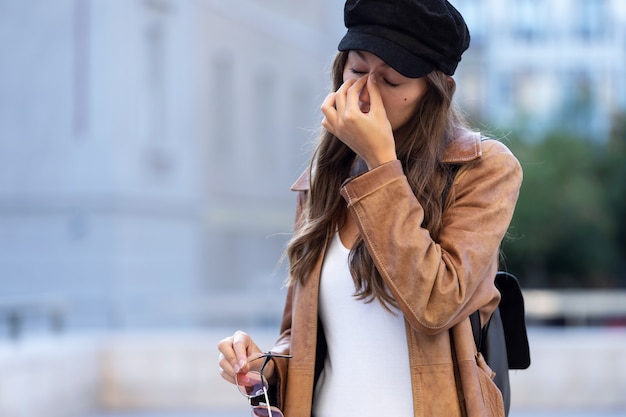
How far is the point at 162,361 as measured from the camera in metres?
8.48

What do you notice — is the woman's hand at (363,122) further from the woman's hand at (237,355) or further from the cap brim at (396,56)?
the woman's hand at (237,355)

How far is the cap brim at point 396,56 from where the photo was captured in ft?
7.00

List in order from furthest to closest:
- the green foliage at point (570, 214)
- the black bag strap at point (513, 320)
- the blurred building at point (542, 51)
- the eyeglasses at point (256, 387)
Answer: the blurred building at point (542, 51) < the green foliage at point (570, 214) < the black bag strap at point (513, 320) < the eyeglasses at point (256, 387)

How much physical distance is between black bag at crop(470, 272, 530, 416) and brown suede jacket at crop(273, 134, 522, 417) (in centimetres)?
5

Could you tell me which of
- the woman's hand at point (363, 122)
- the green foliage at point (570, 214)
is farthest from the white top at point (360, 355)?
the green foliage at point (570, 214)

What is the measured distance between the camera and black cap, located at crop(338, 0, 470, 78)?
213cm

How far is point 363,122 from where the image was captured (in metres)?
2.14

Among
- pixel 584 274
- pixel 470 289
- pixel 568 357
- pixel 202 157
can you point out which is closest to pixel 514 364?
pixel 470 289

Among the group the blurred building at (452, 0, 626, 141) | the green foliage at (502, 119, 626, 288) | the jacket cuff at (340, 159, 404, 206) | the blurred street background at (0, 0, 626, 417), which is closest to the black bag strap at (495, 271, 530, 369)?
the jacket cuff at (340, 159, 404, 206)

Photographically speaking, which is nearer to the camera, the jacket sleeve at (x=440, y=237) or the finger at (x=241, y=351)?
the jacket sleeve at (x=440, y=237)

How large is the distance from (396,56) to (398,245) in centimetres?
36

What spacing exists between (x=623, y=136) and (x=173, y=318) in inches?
903

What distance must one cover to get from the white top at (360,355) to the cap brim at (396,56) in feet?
1.36

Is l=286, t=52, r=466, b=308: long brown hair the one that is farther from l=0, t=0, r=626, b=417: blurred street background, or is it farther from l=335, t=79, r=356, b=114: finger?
l=0, t=0, r=626, b=417: blurred street background
